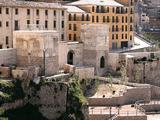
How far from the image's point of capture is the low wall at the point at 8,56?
73.1 meters

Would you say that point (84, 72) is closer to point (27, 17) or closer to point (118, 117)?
point (118, 117)

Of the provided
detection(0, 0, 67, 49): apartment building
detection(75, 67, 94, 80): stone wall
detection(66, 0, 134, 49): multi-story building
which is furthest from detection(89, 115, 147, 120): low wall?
detection(66, 0, 134, 49): multi-story building

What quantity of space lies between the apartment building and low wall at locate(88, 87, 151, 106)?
49.9ft

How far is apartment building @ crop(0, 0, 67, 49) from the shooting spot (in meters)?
79.4

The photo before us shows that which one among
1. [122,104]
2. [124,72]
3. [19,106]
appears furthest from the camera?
[124,72]

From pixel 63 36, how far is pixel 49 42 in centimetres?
1806

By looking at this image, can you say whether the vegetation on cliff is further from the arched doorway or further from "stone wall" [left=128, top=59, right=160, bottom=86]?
"stone wall" [left=128, top=59, right=160, bottom=86]

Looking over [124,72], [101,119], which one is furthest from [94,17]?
[101,119]

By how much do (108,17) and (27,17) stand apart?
73.1 ft

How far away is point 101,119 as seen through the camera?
72500 mm

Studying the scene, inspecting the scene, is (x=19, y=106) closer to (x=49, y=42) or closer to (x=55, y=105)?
(x=55, y=105)

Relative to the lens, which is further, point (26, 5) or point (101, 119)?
point (26, 5)

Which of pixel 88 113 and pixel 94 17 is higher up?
pixel 94 17

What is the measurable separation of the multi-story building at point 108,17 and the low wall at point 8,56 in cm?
2108
